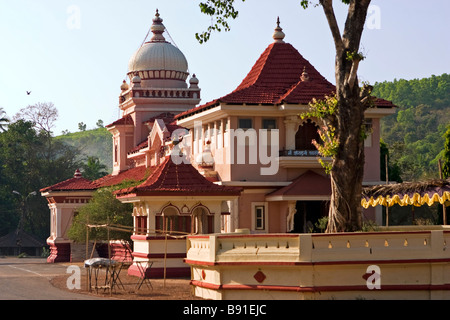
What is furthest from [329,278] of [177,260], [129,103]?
[129,103]

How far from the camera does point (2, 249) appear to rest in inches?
2842

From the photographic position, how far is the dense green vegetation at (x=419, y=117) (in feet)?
395

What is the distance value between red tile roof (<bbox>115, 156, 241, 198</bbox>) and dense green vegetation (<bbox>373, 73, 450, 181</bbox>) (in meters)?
68.0

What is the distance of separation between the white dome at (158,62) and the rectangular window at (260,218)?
19690 millimetres

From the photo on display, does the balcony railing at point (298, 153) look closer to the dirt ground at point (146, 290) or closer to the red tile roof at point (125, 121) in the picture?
the dirt ground at point (146, 290)

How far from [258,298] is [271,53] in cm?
2030

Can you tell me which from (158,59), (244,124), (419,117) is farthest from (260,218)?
(419,117)

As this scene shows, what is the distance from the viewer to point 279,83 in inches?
1587

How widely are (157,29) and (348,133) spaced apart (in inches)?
1351

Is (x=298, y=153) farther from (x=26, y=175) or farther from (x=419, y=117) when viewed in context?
(x=419, y=117)

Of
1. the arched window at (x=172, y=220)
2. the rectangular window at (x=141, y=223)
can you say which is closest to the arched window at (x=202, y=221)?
the arched window at (x=172, y=220)

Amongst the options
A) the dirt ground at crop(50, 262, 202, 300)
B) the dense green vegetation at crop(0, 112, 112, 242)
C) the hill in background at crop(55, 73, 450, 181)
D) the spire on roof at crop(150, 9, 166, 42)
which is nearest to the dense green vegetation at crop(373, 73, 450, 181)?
the hill in background at crop(55, 73, 450, 181)

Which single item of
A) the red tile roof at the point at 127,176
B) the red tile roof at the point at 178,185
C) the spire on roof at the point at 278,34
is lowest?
the red tile roof at the point at 178,185
